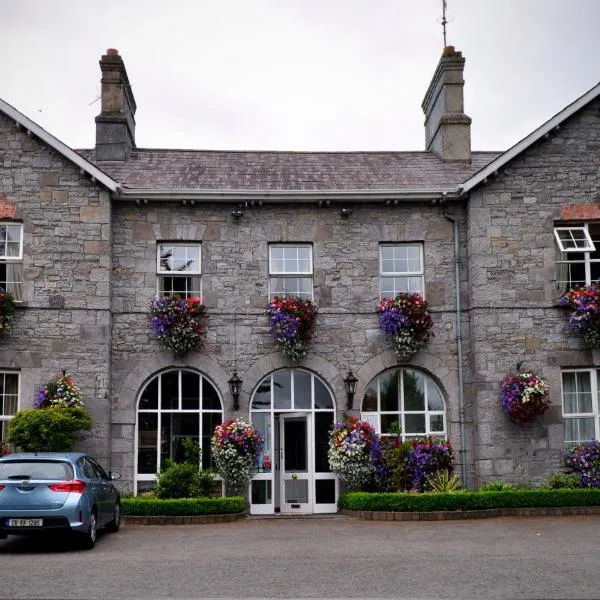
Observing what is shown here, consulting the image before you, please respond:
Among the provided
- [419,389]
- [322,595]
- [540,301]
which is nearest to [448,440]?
[419,389]

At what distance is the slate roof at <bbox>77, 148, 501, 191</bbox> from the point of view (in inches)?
826

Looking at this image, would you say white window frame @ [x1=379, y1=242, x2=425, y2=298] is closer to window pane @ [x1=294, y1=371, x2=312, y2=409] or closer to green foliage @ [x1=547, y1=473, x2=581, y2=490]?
window pane @ [x1=294, y1=371, x2=312, y2=409]

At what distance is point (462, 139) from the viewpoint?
22.9 m

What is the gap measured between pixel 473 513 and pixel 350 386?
12.5 feet

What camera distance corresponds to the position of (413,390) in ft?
67.0

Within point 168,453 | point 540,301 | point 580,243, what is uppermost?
point 580,243

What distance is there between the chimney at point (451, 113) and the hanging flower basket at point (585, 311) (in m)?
4.85

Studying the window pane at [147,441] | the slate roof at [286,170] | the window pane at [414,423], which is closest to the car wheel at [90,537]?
the window pane at [147,441]

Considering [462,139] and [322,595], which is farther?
[462,139]

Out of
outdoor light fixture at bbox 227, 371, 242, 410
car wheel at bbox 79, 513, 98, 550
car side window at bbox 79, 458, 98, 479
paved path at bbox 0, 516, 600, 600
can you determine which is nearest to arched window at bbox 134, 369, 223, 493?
outdoor light fixture at bbox 227, 371, 242, 410

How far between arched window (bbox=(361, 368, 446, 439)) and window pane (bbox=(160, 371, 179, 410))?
13.3 feet

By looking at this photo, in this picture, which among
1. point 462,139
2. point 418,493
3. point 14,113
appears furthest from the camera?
point 462,139

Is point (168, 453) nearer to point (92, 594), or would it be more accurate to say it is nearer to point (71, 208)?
point (71, 208)

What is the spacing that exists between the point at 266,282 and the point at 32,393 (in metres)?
5.43
